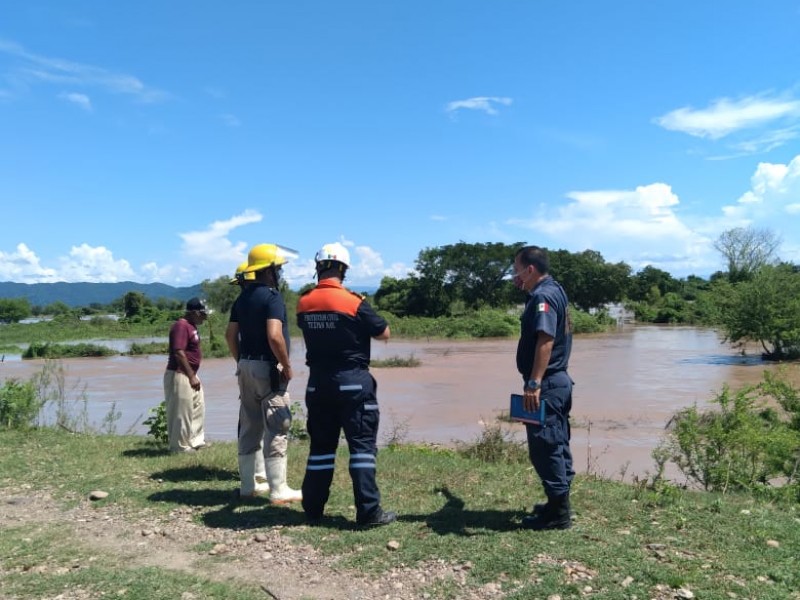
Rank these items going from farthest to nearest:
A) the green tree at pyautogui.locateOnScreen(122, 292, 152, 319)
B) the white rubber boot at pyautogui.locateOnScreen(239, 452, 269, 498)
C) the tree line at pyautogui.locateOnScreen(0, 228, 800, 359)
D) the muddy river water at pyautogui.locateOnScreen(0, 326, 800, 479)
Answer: the green tree at pyautogui.locateOnScreen(122, 292, 152, 319) < the tree line at pyautogui.locateOnScreen(0, 228, 800, 359) < the muddy river water at pyautogui.locateOnScreen(0, 326, 800, 479) < the white rubber boot at pyautogui.locateOnScreen(239, 452, 269, 498)

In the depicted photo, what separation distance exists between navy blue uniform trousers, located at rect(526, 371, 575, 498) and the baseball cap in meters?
4.49

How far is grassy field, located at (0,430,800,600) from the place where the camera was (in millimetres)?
3768

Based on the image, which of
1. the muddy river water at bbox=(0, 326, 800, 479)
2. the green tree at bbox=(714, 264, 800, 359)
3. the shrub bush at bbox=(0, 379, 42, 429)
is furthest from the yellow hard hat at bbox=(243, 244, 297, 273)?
the green tree at bbox=(714, 264, 800, 359)

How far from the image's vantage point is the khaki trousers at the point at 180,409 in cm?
754

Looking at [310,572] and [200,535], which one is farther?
[200,535]

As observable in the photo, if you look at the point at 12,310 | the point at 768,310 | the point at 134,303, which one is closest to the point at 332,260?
the point at 768,310

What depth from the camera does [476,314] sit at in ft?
184

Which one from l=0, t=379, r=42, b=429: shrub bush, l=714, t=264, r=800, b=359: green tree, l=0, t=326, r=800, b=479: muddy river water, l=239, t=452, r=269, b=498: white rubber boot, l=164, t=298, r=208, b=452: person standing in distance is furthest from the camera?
l=714, t=264, r=800, b=359: green tree

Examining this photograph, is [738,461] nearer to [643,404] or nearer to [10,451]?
[10,451]

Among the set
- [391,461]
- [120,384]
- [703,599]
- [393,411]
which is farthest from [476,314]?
[703,599]

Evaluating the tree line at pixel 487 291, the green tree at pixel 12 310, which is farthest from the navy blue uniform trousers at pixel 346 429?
the green tree at pixel 12 310

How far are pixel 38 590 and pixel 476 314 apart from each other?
5303 cm

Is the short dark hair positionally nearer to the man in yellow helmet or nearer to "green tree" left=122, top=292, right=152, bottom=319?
the man in yellow helmet

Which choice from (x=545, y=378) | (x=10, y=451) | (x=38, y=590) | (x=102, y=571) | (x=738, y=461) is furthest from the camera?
(x=10, y=451)
